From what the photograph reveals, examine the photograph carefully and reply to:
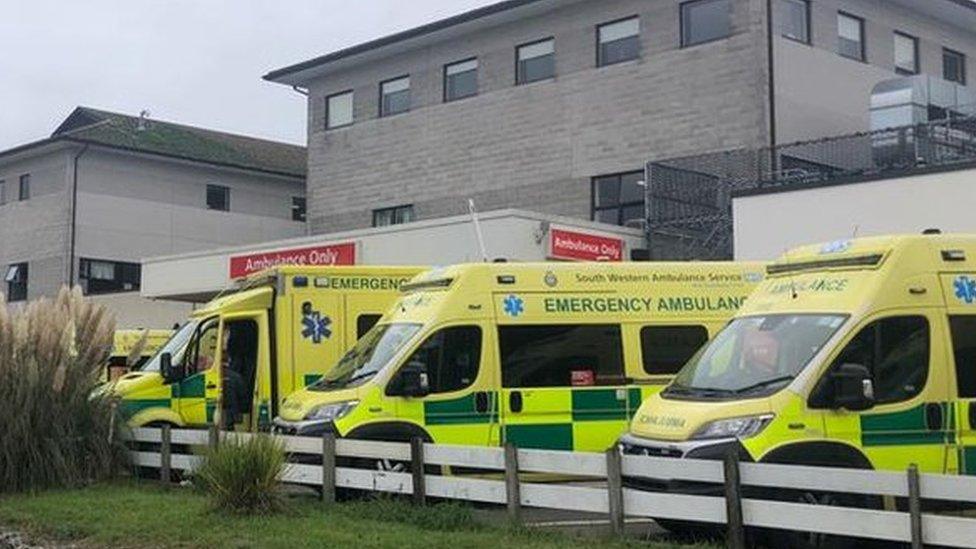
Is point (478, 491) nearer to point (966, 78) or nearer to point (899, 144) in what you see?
point (899, 144)

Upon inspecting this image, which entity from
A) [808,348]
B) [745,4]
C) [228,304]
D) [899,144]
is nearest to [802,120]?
[745,4]

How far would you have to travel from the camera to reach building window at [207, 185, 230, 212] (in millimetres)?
42188

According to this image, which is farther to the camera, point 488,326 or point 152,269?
point 152,269

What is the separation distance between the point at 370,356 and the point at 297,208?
3286 cm

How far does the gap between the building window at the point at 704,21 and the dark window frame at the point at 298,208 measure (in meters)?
21.4

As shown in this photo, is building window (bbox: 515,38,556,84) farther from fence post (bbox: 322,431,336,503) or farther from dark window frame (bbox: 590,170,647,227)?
fence post (bbox: 322,431,336,503)

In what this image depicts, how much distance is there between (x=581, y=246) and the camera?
73.7 ft

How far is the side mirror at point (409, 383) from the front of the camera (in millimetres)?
11867

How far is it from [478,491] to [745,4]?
17.5 metres

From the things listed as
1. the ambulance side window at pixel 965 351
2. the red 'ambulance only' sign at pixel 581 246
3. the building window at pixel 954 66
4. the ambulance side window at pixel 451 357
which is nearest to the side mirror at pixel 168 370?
the ambulance side window at pixel 451 357

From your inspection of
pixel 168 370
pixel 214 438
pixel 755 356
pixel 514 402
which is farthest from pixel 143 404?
pixel 755 356

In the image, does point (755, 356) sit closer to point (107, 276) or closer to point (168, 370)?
point (168, 370)

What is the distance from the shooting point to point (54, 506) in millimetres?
11734

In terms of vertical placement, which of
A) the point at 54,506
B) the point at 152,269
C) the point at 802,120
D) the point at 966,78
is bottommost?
the point at 54,506
